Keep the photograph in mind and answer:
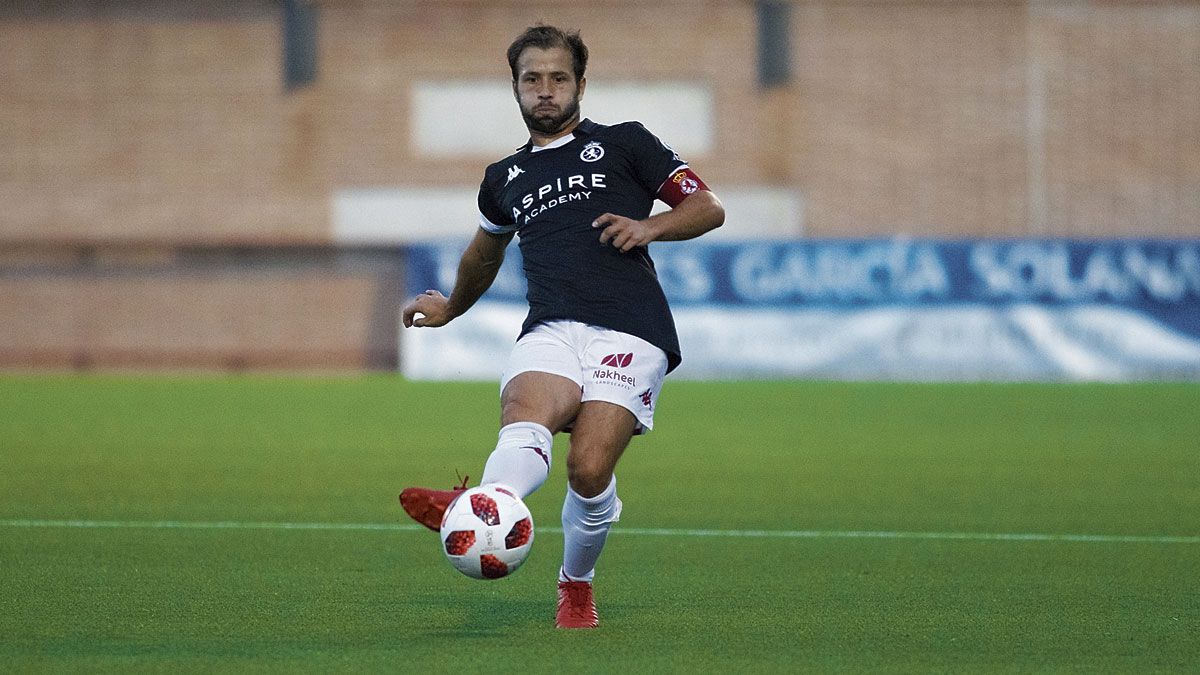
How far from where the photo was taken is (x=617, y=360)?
212 inches

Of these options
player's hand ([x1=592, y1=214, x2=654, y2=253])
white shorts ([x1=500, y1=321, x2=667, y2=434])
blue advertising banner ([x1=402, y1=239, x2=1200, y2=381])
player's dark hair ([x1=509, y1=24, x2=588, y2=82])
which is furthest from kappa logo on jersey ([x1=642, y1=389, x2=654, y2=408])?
blue advertising banner ([x1=402, y1=239, x2=1200, y2=381])

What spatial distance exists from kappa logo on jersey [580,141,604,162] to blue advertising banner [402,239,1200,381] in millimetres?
14518

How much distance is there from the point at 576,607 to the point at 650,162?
59.3 inches

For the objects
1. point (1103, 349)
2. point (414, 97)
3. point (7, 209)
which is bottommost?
point (1103, 349)

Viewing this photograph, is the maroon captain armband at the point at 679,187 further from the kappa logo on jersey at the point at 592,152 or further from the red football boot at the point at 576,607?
the red football boot at the point at 576,607

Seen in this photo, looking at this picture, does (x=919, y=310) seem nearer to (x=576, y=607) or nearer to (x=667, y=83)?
(x=667, y=83)

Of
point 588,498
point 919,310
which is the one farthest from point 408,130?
point 588,498

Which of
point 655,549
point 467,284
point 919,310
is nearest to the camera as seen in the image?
point 467,284

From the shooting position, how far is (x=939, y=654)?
4914 mm

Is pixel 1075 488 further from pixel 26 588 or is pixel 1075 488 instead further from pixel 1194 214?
pixel 1194 214

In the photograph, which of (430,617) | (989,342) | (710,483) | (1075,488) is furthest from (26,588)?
(989,342)

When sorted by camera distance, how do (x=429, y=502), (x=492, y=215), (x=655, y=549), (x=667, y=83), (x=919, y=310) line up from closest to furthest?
(x=429, y=502) < (x=492, y=215) < (x=655, y=549) < (x=919, y=310) < (x=667, y=83)

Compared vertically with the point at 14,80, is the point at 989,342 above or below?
below

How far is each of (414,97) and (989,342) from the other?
9841mm
